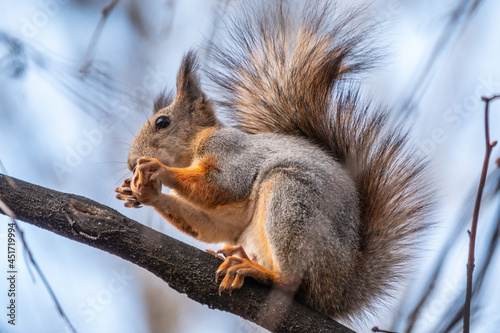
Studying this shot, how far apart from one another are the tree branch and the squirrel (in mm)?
76

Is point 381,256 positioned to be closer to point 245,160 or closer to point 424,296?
point 245,160

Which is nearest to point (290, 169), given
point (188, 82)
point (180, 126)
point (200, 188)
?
point (200, 188)

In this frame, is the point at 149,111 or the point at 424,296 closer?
the point at 424,296

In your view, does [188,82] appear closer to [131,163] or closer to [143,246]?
[131,163]

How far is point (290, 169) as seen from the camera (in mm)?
2115

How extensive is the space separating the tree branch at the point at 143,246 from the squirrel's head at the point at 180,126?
0.70 metres

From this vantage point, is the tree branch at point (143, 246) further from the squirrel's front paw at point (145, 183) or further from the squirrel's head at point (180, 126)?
the squirrel's head at point (180, 126)

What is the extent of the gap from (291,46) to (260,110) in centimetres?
36

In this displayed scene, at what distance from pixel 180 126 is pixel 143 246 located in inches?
38.1

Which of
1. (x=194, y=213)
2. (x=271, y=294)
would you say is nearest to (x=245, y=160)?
(x=194, y=213)

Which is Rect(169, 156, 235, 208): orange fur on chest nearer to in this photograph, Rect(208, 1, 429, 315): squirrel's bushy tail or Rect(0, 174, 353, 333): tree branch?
Rect(0, 174, 353, 333): tree branch

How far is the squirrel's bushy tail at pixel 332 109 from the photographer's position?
2.12m

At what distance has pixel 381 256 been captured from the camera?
6.84 ft

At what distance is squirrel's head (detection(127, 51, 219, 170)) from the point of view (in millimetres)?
2426
